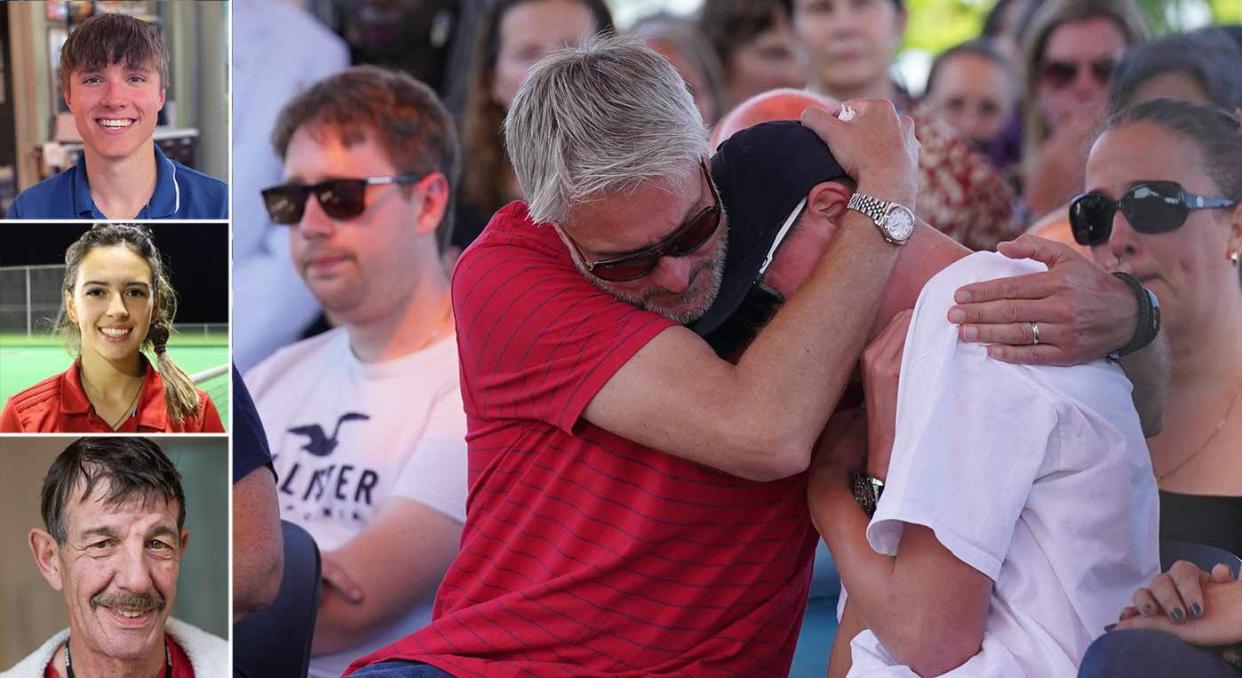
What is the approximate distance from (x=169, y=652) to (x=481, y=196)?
71.7 inches

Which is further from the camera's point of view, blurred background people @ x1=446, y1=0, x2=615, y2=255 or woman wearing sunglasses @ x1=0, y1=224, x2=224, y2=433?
blurred background people @ x1=446, y1=0, x2=615, y2=255

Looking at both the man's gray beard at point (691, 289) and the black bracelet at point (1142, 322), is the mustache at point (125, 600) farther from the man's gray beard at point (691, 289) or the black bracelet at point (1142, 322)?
the black bracelet at point (1142, 322)

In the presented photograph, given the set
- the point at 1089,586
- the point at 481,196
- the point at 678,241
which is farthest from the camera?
the point at 481,196

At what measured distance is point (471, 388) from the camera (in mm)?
2092

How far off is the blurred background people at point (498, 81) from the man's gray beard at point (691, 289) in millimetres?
2013

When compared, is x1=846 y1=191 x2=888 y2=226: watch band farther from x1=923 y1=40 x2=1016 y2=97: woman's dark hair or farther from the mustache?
x1=923 y1=40 x2=1016 y2=97: woman's dark hair

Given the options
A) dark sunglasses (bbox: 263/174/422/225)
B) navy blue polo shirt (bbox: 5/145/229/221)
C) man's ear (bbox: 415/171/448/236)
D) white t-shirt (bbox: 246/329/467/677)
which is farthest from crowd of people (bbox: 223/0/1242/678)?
man's ear (bbox: 415/171/448/236)

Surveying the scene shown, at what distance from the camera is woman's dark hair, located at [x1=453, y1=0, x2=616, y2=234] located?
3973 millimetres

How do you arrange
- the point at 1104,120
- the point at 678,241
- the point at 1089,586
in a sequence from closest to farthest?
1. the point at 1089,586
2. the point at 678,241
3. the point at 1104,120

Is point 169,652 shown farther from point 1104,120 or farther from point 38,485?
point 1104,120

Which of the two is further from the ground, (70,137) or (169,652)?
(70,137)

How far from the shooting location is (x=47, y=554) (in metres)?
2.46

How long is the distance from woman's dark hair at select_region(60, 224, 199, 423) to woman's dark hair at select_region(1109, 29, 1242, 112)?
2.03m

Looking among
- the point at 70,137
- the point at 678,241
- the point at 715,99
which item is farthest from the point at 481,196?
the point at 678,241
